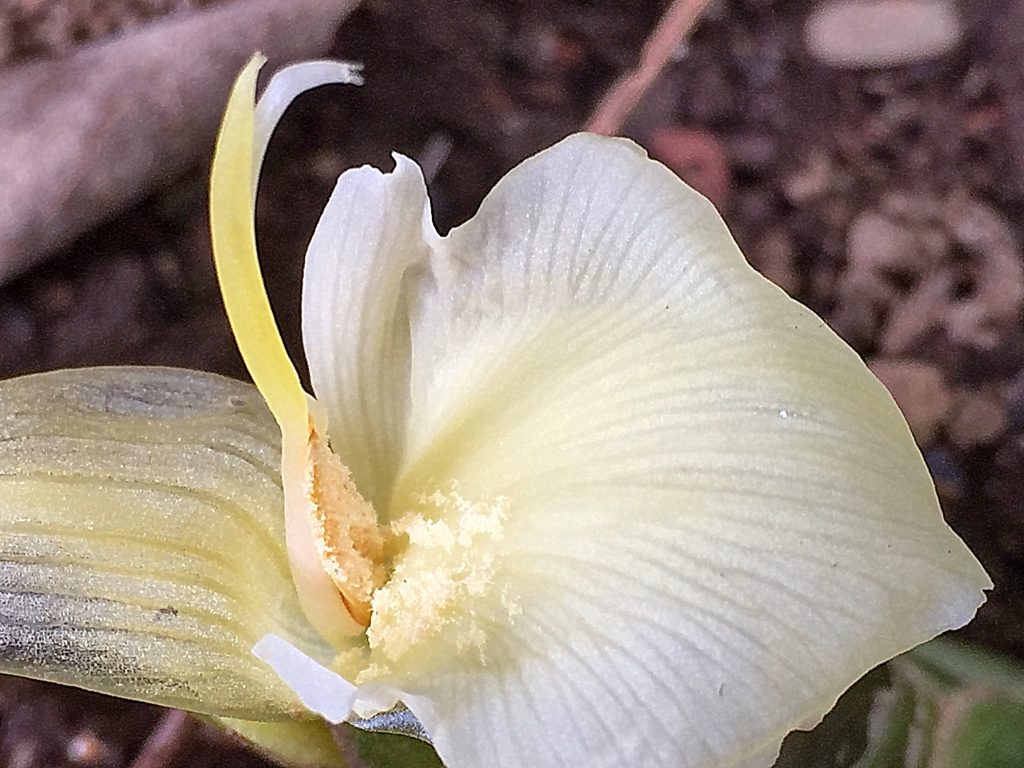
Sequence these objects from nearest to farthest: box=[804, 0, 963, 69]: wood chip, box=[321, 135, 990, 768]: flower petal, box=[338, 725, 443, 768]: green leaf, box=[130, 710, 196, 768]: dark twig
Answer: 1. box=[321, 135, 990, 768]: flower petal
2. box=[338, 725, 443, 768]: green leaf
3. box=[130, 710, 196, 768]: dark twig
4. box=[804, 0, 963, 69]: wood chip

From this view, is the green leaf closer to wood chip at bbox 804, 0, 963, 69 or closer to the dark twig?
the dark twig

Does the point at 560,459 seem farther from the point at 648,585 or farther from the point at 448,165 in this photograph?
the point at 448,165

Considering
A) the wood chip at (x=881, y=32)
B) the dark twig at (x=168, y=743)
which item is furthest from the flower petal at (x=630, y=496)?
the wood chip at (x=881, y=32)

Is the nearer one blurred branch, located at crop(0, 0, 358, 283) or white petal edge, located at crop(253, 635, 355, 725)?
white petal edge, located at crop(253, 635, 355, 725)

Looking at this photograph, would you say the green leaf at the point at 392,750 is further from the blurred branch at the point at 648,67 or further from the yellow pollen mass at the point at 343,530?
the blurred branch at the point at 648,67

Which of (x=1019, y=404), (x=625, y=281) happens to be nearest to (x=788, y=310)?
(x=625, y=281)

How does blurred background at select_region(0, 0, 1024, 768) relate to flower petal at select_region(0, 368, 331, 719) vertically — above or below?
below

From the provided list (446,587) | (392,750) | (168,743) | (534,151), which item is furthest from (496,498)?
(534,151)

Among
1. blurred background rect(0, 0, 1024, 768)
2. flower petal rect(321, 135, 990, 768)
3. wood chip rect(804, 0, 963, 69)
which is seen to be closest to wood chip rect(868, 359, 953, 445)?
blurred background rect(0, 0, 1024, 768)
